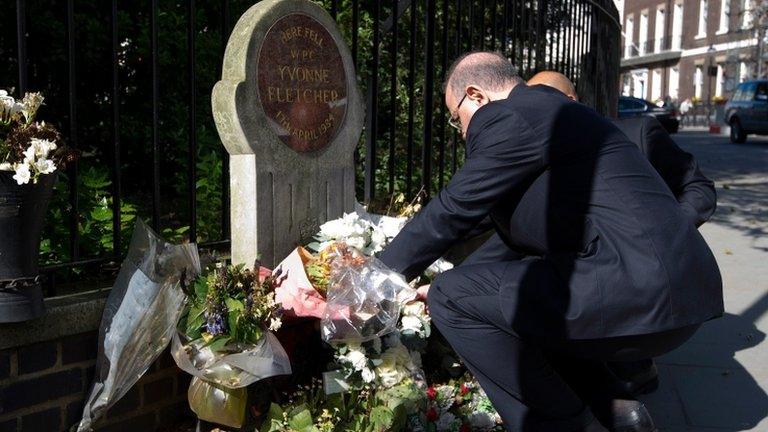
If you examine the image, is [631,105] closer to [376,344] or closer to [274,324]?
[376,344]

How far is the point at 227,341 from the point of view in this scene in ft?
10.2

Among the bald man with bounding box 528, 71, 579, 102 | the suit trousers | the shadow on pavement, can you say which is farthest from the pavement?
the bald man with bounding box 528, 71, 579, 102

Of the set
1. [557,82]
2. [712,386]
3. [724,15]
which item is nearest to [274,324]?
[557,82]

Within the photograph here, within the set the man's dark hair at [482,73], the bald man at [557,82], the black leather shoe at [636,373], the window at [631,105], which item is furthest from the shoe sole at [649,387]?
the window at [631,105]

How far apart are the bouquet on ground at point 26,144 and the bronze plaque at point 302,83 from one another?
904 mm

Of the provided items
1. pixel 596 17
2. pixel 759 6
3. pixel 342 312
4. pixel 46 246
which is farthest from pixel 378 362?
pixel 759 6

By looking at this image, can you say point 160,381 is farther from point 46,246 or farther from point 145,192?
point 145,192

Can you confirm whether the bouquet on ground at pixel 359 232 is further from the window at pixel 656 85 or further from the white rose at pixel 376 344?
the window at pixel 656 85

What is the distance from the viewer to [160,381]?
3486 millimetres

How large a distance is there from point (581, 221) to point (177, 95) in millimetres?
3906

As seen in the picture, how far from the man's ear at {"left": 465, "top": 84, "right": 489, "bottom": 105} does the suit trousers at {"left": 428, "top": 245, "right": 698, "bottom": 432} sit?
643 mm

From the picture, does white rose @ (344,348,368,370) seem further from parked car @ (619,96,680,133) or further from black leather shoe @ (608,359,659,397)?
parked car @ (619,96,680,133)

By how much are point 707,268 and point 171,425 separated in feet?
7.14

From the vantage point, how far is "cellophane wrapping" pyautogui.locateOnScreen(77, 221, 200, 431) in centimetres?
315
